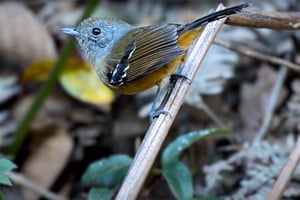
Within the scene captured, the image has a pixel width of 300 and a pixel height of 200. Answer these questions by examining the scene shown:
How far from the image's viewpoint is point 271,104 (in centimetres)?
439

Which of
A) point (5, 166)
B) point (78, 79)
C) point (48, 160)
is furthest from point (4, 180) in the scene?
point (78, 79)

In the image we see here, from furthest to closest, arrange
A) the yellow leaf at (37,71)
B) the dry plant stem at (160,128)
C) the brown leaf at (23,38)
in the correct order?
the brown leaf at (23,38) < the yellow leaf at (37,71) < the dry plant stem at (160,128)

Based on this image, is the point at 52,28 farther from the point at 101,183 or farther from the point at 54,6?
the point at 101,183

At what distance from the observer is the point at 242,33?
5293 mm

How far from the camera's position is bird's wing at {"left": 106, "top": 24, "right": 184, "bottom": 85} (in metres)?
3.27

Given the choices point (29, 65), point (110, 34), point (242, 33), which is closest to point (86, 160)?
point (29, 65)

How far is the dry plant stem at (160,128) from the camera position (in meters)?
2.37

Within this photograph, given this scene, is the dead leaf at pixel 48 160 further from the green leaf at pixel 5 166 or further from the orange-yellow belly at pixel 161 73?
the green leaf at pixel 5 166

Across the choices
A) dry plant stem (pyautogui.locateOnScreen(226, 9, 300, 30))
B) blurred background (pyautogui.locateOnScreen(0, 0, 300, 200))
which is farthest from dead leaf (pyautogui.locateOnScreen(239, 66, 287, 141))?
dry plant stem (pyautogui.locateOnScreen(226, 9, 300, 30))

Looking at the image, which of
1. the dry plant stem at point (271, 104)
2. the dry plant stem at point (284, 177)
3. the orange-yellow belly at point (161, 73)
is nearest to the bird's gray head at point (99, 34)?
the orange-yellow belly at point (161, 73)

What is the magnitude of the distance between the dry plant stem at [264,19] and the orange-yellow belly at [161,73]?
22 cm

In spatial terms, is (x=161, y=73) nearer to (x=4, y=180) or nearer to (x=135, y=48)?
(x=135, y=48)

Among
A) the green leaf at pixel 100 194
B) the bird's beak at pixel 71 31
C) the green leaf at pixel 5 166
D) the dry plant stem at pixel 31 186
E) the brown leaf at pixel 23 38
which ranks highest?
the bird's beak at pixel 71 31

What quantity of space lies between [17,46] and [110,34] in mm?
1602
